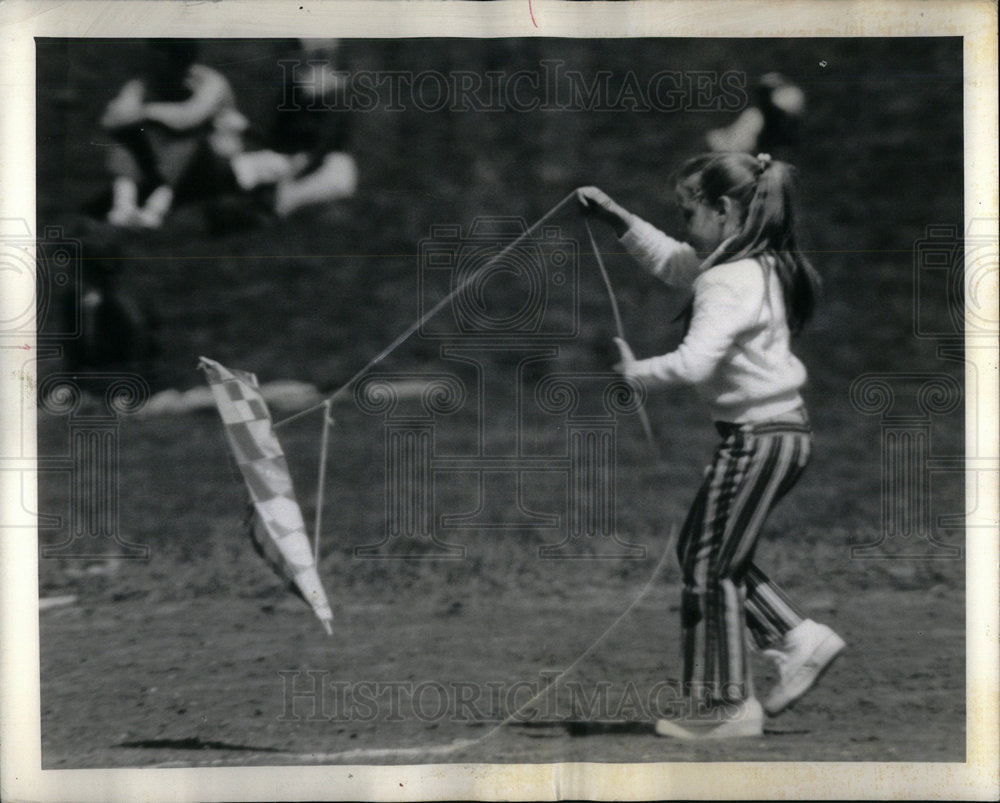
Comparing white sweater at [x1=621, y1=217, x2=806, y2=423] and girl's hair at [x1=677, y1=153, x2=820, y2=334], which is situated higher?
girl's hair at [x1=677, y1=153, x2=820, y2=334]

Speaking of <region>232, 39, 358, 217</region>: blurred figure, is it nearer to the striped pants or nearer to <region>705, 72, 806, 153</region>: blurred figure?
<region>705, 72, 806, 153</region>: blurred figure

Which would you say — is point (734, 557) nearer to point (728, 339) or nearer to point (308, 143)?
point (728, 339)

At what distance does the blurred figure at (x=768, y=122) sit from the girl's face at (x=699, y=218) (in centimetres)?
15

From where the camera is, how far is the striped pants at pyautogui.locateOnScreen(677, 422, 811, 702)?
4129 millimetres

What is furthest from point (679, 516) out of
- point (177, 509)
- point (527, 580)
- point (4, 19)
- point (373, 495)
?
point (4, 19)

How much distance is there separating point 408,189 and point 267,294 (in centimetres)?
57

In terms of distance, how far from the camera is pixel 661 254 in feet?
13.6

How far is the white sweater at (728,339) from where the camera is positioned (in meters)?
4.13

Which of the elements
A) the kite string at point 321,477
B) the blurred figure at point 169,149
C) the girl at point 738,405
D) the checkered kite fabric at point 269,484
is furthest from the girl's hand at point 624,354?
the blurred figure at point 169,149

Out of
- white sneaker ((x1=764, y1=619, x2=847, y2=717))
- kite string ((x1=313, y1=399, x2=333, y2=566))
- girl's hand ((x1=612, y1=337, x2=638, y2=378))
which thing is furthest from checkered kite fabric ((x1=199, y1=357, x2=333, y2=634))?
white sneaker ((x1=764, y1=619, x2=847, y2=717))

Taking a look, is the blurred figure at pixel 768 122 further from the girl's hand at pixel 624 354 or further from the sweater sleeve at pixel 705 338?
the girl's hand at pixel 624 354

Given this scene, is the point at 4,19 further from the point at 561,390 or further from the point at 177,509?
the point at 561,390

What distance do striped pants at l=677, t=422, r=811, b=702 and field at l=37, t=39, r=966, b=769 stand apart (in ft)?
0.20

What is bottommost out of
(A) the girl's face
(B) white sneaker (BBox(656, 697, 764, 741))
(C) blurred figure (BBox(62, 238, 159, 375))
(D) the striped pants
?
(B) white sneaker (BBox(656, 697, 764, 741))
